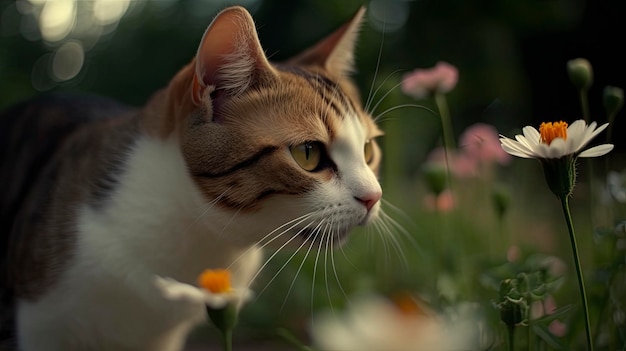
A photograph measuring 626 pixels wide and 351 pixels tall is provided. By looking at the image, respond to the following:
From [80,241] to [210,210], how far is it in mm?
282

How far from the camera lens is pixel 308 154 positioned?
113 centimetres

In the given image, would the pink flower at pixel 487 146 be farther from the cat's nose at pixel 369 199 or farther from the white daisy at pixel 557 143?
the white daisy at pixel 557 143

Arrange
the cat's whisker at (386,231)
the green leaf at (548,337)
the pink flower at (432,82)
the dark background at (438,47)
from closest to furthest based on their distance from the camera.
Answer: the green leaf at (548,337)
the cat's whisker at (386,231)
the pink flower at (432,82)
the dark background at (438,47)

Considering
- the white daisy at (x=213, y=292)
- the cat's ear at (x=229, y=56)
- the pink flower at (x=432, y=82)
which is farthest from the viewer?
the pink flower at (x=432, y=82)

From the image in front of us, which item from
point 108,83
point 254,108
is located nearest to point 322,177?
point 254,108

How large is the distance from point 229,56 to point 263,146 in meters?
0.17

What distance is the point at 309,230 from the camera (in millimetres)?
1112

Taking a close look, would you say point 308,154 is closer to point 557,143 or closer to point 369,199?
point 369,199

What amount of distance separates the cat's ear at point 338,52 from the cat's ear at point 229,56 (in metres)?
0.31

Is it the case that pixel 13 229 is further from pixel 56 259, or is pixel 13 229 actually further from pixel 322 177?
pixel 322 177

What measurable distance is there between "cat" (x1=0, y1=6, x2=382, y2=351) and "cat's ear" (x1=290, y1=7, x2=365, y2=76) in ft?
0.11

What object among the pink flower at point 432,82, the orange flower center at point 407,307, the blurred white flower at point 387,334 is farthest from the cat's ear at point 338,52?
the blurred white flower at point 387,334

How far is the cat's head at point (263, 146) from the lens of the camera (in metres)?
1.09

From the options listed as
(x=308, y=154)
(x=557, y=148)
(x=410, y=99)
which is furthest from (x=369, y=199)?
(x=410, y=99)
